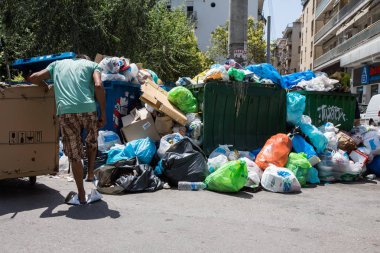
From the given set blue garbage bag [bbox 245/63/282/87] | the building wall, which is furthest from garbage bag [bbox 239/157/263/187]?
the building wall

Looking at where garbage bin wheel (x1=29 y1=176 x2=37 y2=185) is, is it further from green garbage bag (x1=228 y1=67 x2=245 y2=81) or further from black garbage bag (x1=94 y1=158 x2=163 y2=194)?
green garbage bag (x1=228 y1=67 x2=245 y2=81)

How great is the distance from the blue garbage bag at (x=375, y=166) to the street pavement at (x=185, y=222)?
176 cm

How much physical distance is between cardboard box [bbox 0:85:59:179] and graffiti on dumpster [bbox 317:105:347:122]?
4.78 metres

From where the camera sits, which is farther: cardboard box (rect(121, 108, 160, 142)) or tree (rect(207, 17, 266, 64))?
tree (rect(207, 17, 266, 64))

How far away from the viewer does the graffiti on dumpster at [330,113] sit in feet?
24.6

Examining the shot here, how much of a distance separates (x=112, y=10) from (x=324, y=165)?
8991 millimetres

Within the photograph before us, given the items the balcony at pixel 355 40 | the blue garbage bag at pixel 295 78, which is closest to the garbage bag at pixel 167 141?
the blue garbage bag at pixel 295 78

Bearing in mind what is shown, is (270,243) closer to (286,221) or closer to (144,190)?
(286,221)

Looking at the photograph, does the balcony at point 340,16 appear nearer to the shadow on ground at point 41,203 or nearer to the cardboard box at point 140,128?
the cardboard box at point 140,128

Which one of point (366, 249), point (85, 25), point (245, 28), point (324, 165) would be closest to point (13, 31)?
point (85, 25)

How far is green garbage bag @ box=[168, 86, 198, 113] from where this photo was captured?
6598mm

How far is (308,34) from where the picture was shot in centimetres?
5128

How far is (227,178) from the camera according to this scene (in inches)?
202

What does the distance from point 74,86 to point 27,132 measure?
921 millimetres
